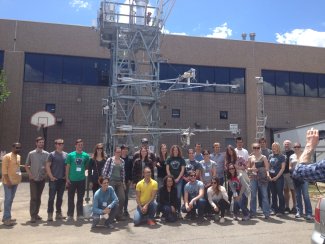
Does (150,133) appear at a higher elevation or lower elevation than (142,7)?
lower

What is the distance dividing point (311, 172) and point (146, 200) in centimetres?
623

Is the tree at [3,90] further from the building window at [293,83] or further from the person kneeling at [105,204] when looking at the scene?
the building window at [293,83]

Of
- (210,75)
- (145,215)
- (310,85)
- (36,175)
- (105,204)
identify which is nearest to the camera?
(105,204)

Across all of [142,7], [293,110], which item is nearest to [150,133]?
[142,7]

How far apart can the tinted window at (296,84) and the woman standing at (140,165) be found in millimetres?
22646

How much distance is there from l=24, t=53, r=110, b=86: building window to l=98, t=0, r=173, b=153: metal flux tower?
5.35m

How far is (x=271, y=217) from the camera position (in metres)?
9.55

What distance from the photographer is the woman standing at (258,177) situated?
9570mm

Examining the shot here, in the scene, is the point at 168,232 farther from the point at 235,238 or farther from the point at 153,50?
the point at 153,50

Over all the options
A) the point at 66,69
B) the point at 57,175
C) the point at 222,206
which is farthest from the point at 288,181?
the point at 66,69

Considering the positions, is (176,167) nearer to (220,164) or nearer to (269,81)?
(220,164)

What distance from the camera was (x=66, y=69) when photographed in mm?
25906

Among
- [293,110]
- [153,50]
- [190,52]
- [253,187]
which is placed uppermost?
[190,52]

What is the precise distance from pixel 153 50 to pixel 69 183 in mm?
13241
